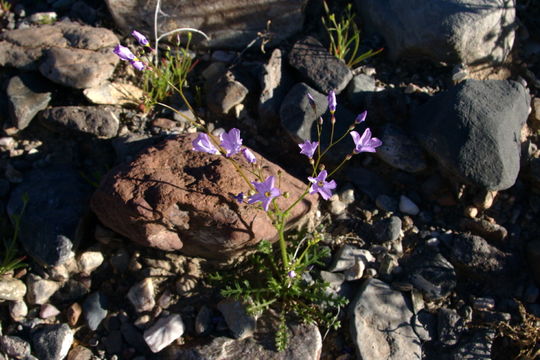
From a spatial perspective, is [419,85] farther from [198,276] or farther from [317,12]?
[198,276]

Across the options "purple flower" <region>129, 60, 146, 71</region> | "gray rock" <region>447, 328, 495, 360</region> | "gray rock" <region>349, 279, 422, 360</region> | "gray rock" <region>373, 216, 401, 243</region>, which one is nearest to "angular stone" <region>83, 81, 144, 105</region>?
"purple flower" <region>129, 60, 146, 71</region>

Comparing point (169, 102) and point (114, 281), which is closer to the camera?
point (114, 281)

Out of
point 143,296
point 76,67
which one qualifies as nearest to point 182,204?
point 143,296

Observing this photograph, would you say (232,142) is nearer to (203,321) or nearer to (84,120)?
(203,321)

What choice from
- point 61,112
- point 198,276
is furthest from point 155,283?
point 61,112

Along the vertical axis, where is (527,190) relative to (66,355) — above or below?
above

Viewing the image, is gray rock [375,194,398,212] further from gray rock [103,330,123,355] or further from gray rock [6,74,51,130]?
gray rock [6,74,51,130]
